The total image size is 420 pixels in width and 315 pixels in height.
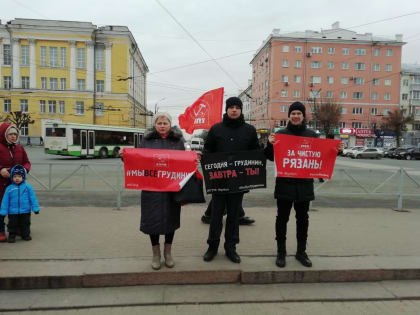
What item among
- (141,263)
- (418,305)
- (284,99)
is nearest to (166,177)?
(141,263)

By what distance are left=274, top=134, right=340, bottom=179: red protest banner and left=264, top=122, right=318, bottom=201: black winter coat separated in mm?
60

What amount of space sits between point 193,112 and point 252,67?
83.1 m

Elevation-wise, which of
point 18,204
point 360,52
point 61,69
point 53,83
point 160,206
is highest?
point 360,52

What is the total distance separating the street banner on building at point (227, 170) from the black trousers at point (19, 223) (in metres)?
2.94

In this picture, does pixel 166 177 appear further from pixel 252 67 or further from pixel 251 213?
pixel 252 67

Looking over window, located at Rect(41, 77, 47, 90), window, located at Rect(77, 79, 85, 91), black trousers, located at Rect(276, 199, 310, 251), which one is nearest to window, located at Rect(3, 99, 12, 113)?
window, located at Rect(41, 77, 47, 90)

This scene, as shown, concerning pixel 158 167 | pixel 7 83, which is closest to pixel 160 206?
pixel 158 167

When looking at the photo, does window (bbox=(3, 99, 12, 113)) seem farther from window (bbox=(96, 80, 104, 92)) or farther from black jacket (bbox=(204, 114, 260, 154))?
black jacket (bbox=(204, 114, 260, 154))

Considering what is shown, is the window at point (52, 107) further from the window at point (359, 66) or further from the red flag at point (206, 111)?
the window at point (359, 66)

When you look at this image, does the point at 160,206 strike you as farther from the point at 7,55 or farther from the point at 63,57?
the point at 7,55

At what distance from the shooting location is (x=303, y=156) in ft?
14.7

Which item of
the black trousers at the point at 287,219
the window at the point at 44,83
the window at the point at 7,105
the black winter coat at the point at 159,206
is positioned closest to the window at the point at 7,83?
the window at the point at 7,105

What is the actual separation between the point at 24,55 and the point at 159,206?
200ft

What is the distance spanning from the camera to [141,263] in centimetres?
416
